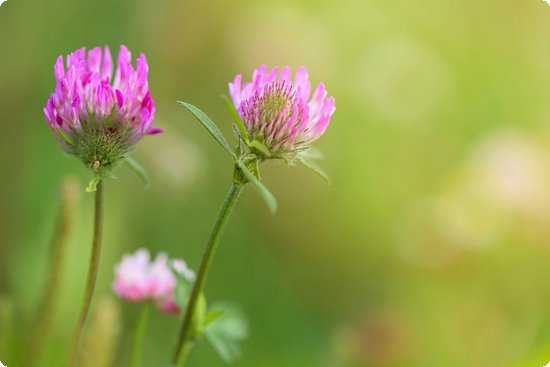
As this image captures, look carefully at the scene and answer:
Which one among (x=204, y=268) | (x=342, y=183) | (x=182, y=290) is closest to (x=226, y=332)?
(x=182, y=290)

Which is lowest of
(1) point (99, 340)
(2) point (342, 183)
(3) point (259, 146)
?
(1) point (99, 340)

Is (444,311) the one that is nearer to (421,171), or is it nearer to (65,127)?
(421,171)

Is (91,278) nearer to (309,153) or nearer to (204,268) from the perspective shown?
(204,268)

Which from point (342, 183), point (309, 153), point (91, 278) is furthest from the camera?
point (342, 183)

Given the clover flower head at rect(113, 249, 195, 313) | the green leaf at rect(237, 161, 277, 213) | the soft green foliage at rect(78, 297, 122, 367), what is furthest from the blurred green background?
the green leaf at rect(237, 161, 277, 213)

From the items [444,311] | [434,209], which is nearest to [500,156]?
[434,209]

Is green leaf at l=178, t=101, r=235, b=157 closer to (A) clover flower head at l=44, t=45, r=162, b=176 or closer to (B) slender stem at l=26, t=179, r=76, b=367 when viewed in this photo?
(A) clover flower head at l=44, t=45, r=162, b=176

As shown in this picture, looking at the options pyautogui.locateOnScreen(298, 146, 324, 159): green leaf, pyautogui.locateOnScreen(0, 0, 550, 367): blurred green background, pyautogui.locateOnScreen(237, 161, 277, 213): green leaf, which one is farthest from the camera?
pyautogui.locateOnScreen(0, 0, 550, 367): blurred green background
